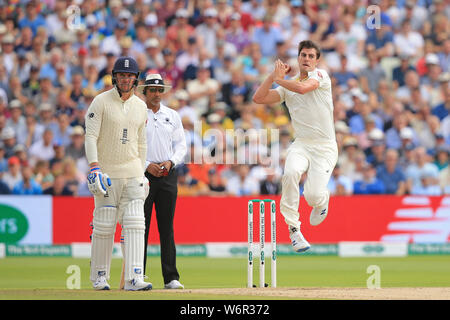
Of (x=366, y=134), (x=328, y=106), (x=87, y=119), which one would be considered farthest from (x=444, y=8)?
(x=87, y=119)

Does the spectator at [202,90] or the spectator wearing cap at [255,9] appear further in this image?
the spectator wearing cap at [255,9]

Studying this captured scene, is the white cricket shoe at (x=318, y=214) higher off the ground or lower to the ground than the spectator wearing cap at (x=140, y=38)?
lower

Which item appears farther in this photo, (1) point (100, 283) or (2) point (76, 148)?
(2) point (76, 148)

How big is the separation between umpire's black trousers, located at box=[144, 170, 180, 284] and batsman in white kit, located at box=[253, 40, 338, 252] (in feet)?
4.24

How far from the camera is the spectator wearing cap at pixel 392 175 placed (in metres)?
17.7

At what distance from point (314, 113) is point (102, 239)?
111 inches

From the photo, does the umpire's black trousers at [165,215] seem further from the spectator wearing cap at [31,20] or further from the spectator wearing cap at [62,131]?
the spectator wearing cap at [31,20]

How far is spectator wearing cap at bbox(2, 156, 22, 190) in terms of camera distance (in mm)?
17250

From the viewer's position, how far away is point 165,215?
10.7 metres

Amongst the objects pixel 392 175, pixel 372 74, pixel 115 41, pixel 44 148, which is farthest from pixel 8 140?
pixel 372 74

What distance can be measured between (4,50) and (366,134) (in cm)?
761

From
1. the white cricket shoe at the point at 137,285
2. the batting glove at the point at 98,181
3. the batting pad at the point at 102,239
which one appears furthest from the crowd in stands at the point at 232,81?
the batting glove at the point at 98,181

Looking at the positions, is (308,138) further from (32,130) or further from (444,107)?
(444,107)

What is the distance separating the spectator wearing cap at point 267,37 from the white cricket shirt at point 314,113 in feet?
30.6
